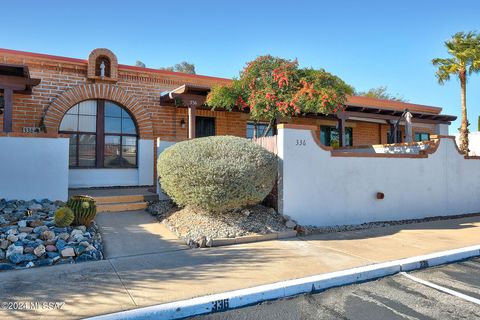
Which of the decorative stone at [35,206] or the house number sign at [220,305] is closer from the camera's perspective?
the house number sign at [220,305]

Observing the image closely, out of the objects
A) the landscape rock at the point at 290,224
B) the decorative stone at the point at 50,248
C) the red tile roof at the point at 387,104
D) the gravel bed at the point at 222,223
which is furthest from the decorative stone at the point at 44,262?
the red tile roof at the point at 387,104

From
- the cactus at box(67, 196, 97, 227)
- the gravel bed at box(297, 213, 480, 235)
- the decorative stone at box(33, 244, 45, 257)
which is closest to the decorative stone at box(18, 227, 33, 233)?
the cactus at box(67, 196, 97, 227)

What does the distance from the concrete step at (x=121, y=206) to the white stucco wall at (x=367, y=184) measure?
12.9 feet

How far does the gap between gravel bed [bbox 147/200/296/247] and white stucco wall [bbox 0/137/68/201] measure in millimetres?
2808

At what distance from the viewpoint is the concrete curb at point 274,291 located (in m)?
3.62

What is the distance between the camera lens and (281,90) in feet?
33.0

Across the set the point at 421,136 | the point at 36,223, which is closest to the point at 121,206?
the point at 36,223

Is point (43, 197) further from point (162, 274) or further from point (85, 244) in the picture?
point (162, 274)

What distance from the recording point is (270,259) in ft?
18.2

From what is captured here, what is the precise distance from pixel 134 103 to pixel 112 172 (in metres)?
2.59

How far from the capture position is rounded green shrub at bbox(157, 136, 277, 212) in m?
7.08

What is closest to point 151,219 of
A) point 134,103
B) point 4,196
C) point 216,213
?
point 216,213

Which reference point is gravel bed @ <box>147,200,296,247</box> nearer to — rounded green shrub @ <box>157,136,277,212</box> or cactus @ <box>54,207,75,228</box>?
rounded green shrub @ <box>157,136,277,212</box>

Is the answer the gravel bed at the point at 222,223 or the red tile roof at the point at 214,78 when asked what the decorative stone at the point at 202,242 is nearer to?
the gravel bed at the point at 222,223
